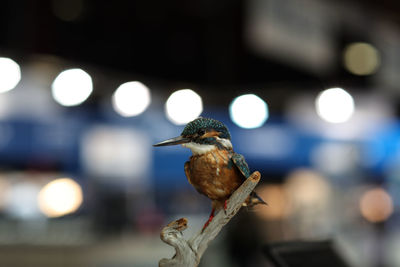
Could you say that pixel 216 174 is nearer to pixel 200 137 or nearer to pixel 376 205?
pixel 200 137

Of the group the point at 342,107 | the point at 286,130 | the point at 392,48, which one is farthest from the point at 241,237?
the point at 392,48

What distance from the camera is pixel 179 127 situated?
385 cm

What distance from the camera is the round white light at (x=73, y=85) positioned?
3.04 meters

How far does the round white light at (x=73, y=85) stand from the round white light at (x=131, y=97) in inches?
8.7

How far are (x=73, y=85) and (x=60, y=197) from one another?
12.7ft

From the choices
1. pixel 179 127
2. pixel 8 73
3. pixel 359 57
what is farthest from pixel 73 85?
pixel 359 57

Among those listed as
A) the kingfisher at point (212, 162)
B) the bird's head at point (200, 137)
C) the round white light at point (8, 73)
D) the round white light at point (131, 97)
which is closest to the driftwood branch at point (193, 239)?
the kingfisher at point (212, 162)

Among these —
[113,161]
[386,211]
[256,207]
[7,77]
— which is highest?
[7,77]

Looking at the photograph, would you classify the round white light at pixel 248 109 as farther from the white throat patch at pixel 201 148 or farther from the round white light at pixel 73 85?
the white throat patch at pixel 201 148

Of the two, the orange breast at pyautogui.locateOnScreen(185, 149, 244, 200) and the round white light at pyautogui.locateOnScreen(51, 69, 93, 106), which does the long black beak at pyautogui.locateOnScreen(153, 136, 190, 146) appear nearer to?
the orange breast at pyautogui.locateOnScreen(185, 149, 244, 200)

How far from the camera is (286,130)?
5.16 metres

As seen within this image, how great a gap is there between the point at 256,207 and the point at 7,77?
237 centimetres

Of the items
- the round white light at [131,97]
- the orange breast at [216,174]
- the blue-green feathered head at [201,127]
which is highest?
the round white light at [131,97]

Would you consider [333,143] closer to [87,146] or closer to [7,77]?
[87,146]
